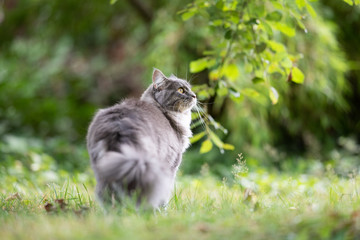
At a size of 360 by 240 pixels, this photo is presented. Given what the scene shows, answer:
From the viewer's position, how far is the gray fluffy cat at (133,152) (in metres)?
2.18

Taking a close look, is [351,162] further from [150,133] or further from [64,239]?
[64,239]

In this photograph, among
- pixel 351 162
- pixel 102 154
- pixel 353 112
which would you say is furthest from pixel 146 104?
pixel 353 112

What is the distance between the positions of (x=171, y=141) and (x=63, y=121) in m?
5.30

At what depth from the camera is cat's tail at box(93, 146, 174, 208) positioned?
2158mm

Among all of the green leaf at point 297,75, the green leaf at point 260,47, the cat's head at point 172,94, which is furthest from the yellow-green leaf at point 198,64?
the green leaf at point 297,75

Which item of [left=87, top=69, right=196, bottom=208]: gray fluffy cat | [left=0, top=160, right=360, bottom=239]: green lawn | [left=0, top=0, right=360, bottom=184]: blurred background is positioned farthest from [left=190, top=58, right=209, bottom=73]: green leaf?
[left=0, top=160, right=360, bottom=239]: green lawn

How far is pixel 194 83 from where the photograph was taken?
6.24m

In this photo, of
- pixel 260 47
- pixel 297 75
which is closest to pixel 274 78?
pixel 260 47

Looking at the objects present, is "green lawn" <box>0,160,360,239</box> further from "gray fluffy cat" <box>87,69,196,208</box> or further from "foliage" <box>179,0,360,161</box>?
"foliage" <box>179,0,360,161</box>

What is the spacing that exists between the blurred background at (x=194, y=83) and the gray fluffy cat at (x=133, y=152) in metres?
2.10

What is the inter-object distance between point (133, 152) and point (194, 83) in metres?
4.11

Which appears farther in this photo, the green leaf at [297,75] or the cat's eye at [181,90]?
the cat's eye at [181,90]

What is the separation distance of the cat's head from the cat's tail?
3.42 feet

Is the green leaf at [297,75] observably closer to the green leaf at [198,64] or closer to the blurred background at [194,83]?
the green leaf at [198,64]
